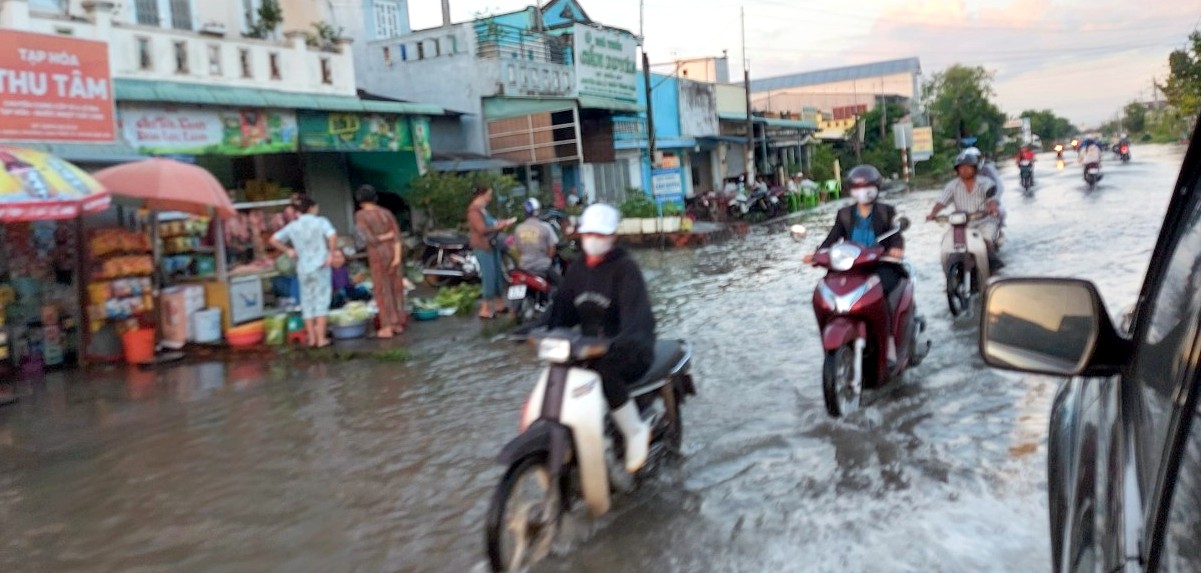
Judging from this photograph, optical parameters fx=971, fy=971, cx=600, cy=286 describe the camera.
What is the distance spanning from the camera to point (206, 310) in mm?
10477

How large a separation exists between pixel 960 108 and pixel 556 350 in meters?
59.6

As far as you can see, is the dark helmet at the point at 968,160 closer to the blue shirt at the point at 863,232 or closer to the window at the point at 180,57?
the blue shirt at the point at 863,232

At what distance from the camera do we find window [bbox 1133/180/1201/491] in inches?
57.9

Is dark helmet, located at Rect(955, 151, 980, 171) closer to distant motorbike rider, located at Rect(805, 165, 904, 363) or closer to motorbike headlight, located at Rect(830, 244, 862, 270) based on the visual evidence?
distant motorbike rider, located at Rect(805, 165, 904, 363)

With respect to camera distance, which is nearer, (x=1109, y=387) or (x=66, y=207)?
(x=1109, y=387)

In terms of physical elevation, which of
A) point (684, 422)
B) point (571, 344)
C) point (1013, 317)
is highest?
point (1013, 317)

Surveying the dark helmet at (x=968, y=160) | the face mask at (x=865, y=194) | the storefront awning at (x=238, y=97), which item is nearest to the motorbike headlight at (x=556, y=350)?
the face mask at (x=865, y=194)

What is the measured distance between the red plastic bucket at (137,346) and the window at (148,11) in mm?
6052

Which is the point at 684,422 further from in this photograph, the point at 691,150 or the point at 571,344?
the point at 691,150

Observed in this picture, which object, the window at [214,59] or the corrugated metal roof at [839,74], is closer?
the window at [214,59]

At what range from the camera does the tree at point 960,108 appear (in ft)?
189

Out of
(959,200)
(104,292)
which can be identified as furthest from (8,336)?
(959,200)

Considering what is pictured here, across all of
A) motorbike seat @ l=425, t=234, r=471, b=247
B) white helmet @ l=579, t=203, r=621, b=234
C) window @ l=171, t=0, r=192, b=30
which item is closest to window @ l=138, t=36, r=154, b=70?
window @ l=171, t=0, r=192, b=30

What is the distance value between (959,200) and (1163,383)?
8.74 metres
